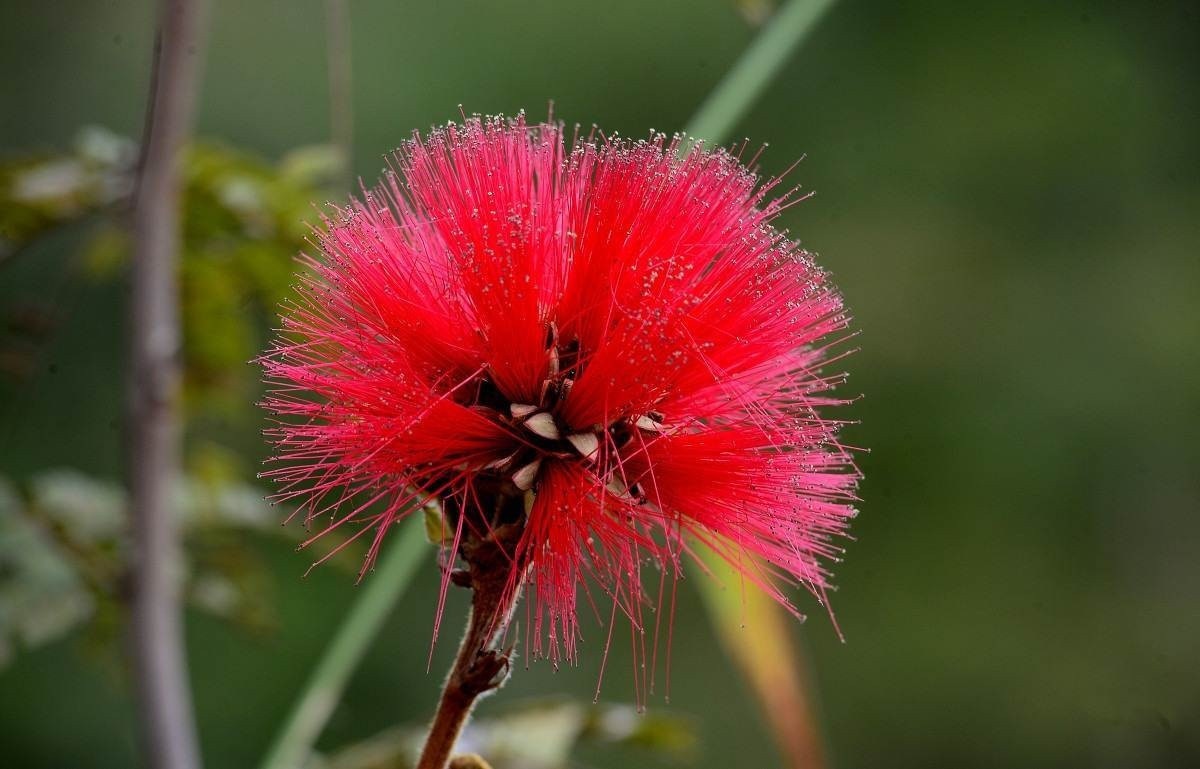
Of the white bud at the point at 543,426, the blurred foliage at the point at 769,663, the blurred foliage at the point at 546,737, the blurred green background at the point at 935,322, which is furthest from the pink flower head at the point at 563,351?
the blurred green background at the point at 935,322

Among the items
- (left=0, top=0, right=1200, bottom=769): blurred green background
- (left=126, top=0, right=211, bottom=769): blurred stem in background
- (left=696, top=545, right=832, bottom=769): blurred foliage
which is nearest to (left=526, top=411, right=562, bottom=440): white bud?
(left=696, top=545, right=832, bottom=769): blurred foliage

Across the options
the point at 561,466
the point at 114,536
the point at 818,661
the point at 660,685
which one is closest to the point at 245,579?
the point at 114,536

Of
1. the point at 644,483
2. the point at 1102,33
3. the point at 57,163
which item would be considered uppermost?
the point at 1102,33

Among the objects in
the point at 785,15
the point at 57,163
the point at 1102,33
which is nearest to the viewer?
the point at 785,15

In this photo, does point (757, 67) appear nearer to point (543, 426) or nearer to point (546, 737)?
point (543, 426)

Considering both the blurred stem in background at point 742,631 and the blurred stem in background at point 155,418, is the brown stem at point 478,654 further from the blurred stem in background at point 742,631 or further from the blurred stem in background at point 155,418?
the blurred stem in background at point 155,418

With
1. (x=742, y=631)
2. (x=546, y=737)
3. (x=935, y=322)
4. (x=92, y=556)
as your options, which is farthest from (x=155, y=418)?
(x=935, y=322)

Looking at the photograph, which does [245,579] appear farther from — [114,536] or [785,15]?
[785,15]

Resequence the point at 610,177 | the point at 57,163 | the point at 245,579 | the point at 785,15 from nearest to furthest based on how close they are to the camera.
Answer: the point at 610,177
the point at 785,15
the point at 57,163
the point at 245,579
